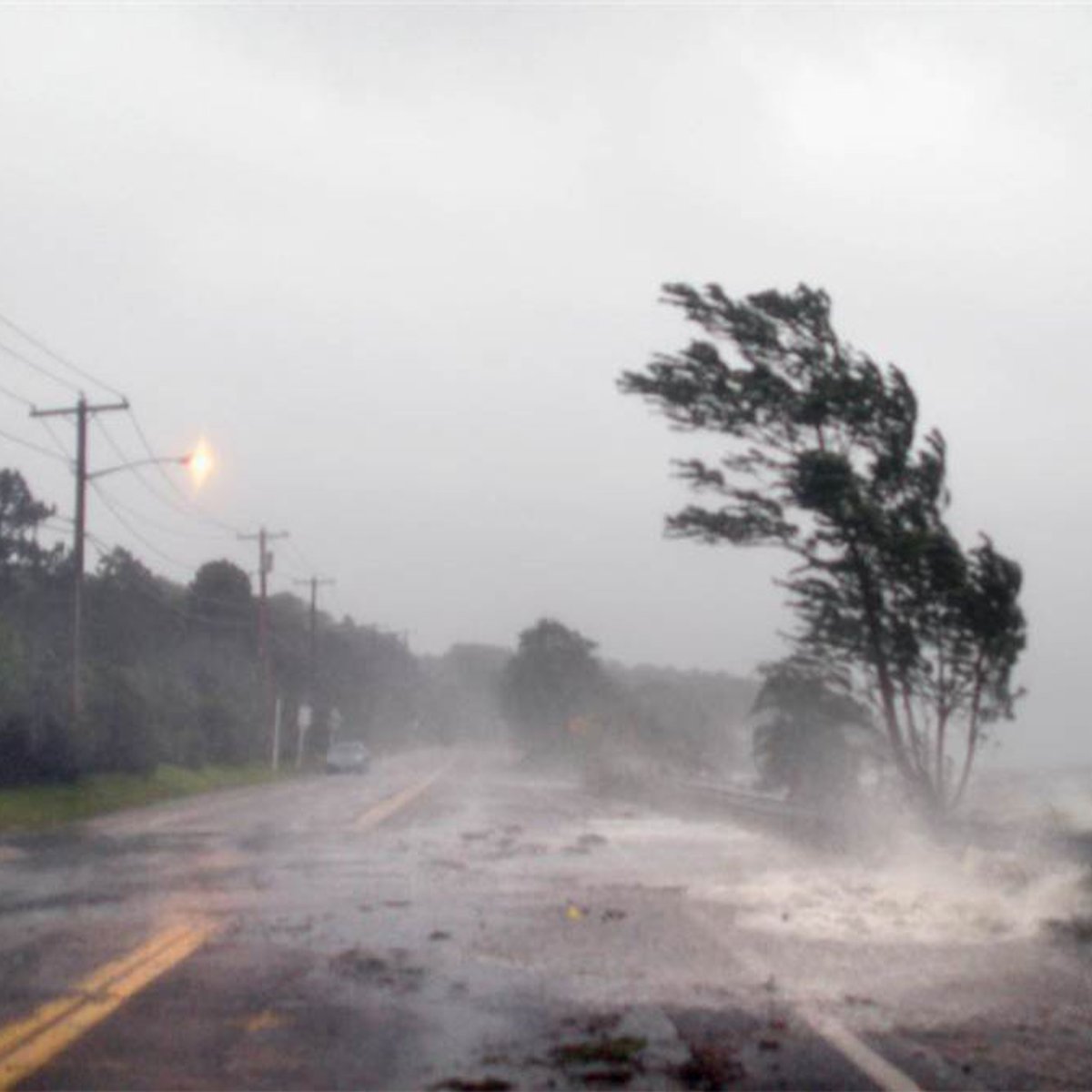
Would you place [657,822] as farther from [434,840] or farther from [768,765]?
[434,840]

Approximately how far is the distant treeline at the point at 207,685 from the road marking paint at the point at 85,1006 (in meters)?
26.9

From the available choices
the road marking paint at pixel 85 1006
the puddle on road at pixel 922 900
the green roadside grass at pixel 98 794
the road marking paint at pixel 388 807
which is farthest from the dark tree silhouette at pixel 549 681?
the road marking paint at pixel 85 1006

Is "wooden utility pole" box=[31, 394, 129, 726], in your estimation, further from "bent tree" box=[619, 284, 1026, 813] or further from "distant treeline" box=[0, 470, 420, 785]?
"bent tree" box=[619, 284, 1026, 813]

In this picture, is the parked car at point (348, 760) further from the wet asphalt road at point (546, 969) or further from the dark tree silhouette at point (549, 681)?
the wet asphalt road at point (546, 969)

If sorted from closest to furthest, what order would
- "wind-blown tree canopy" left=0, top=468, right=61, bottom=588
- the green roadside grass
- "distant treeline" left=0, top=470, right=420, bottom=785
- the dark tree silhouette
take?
the green roadside grass
"distant treeline" left=0, top=470, right=420, bottom=785
"wind-blown tree canopy" left=0, top=468, right=61, bottom=588
the dark tree silhouette

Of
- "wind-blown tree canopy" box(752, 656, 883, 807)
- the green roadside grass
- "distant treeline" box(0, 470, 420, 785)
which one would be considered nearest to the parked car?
"distant treeline" box(0, 470, 420, 785)

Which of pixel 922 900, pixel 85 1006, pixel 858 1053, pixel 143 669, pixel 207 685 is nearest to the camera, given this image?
pixel 858 1053

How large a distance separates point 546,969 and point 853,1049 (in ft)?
10.00

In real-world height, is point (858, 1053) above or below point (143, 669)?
below

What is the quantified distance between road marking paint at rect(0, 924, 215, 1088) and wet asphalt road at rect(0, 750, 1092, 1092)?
0.28 ft

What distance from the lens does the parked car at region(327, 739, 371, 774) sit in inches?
2667

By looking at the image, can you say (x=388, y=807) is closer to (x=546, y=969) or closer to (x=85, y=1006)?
(x=546, y=969)

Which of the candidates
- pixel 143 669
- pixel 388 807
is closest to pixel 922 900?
pixel 388 807

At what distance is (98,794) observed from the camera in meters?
39.0
